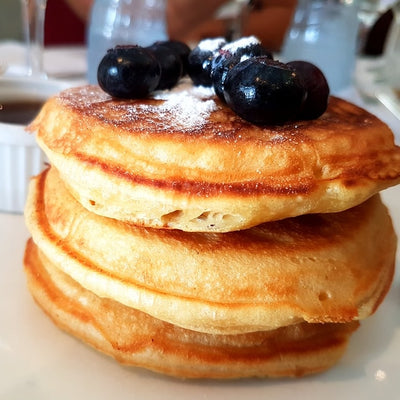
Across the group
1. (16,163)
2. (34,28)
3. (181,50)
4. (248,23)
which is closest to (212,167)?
(181,50)

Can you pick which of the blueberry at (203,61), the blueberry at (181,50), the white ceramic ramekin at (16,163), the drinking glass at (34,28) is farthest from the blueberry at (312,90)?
the drinking glass at (34,28)

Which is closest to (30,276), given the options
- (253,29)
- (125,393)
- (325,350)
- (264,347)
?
(125,393)

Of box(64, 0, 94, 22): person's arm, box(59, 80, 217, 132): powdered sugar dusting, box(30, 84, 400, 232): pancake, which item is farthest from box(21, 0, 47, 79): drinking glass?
box(64, 0, 94, 22): person's arm

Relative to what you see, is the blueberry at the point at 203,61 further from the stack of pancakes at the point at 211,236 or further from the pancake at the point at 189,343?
the pancake at the point at 189,343

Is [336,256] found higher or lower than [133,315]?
higher

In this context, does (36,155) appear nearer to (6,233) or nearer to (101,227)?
(6,233)

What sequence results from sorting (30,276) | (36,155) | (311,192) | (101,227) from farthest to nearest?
(36,155) < (30,276) < (101,227) < (311,192)
